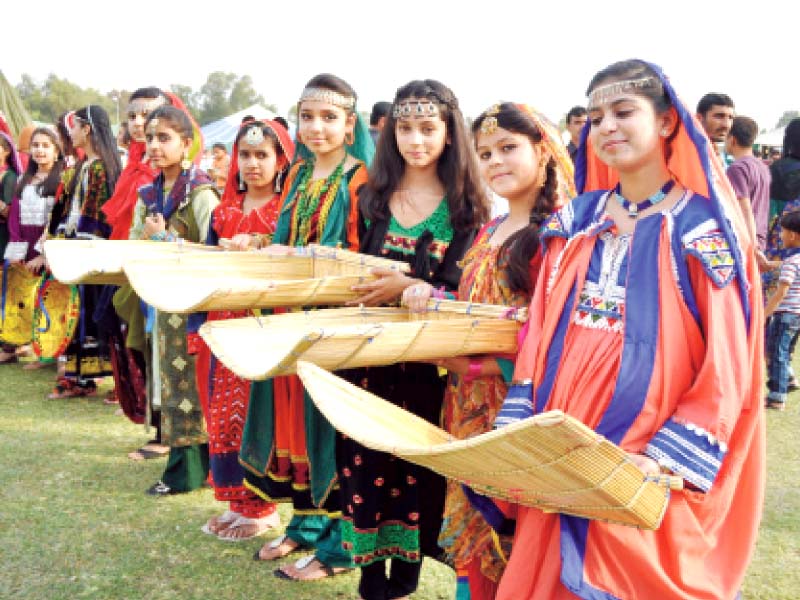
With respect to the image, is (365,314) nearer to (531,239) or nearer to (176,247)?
(531,239)

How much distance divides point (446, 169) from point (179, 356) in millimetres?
1947

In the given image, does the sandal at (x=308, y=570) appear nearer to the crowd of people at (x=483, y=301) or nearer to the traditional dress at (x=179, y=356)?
the crowd of people at (x=483, y=301)

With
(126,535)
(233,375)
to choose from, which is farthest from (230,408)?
(126,535)

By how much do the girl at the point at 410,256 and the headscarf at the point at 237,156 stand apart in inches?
34.9

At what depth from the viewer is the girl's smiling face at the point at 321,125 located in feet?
9.82

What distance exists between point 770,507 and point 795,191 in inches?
139

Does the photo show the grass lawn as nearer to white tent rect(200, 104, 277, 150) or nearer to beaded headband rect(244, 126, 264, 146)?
beaded headband rect(244, 126, 264, 146)

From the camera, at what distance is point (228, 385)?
3.44 meters

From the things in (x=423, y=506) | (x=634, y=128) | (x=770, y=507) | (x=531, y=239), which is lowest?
(x=770, y=507)

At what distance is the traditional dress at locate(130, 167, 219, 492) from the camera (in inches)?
153

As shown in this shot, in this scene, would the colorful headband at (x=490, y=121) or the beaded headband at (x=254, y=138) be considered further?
the beaded headband at (x=254, y=138)

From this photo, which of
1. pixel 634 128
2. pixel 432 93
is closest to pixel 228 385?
pixel 432 93

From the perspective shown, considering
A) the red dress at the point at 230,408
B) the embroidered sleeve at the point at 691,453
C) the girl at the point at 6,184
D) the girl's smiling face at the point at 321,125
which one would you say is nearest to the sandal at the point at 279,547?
the red dress at the point at 230,408

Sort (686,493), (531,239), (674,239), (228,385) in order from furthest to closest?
(228,385) → (531,239) → (674,239) → (686,493)
